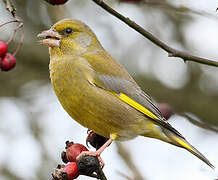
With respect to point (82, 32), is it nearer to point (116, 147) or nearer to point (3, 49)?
point (3, 49)

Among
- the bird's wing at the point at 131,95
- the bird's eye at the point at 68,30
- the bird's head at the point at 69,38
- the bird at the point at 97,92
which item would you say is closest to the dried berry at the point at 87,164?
the bird at the point at 97,92

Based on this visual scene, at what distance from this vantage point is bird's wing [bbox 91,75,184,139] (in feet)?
14.5

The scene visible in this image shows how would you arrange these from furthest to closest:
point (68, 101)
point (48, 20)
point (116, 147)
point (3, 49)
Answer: point (48, 20) < point (116, 147) < point (68, 101) < point (3, 49)

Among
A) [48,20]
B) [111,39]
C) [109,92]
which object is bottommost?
[111,39]

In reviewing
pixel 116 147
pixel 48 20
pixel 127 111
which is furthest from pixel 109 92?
pixel 48 20

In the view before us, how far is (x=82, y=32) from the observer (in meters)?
4.54

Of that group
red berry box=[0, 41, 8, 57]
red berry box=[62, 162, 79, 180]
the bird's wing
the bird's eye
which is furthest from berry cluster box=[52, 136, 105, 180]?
the bird's eye

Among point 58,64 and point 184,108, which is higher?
point 58,64

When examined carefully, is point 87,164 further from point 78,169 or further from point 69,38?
point 69,38

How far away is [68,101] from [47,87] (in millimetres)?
3457

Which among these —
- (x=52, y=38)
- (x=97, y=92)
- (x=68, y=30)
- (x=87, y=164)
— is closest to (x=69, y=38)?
(x=68, y=30)

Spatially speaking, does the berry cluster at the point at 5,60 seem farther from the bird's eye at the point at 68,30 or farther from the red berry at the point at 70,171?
the red berry at the point at 70,171

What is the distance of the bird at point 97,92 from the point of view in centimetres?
416

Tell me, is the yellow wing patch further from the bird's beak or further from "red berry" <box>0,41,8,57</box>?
"red berry" <box>0,41,8,57</box>
